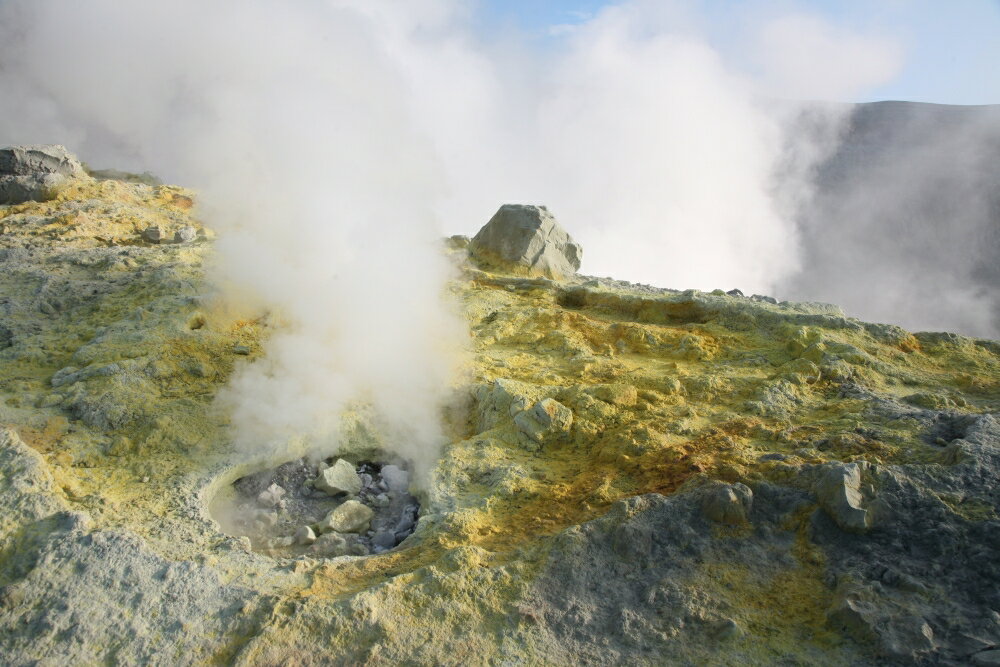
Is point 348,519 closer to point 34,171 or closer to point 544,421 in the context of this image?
point 544,421

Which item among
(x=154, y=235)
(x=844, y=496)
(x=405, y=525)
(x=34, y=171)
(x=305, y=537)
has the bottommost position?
(x=305, y=537)

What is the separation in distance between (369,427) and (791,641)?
2.34 meters

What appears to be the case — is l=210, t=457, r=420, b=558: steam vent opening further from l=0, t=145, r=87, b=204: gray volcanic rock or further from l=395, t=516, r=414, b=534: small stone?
l=0, t=145, r=87, b=204: gray volcanic rock

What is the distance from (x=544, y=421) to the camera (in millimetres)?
3521

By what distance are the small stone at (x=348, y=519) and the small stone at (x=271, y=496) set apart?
30 centimetres

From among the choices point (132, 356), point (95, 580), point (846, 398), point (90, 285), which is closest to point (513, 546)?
point (95, 580)

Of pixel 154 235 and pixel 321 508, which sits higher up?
pixel 154 235

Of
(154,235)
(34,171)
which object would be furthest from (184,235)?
(34,171)

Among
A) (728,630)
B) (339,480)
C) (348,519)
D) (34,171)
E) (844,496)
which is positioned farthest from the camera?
(34,171)

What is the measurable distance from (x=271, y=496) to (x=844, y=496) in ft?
8.59

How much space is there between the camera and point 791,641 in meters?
2.20

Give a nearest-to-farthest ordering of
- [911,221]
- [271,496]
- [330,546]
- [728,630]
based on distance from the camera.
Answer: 1. [728,630]
2. [330,546]
3. [271,496]
4. [911,221]

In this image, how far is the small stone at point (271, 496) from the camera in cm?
321

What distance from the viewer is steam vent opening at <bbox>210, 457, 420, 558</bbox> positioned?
117 inches
